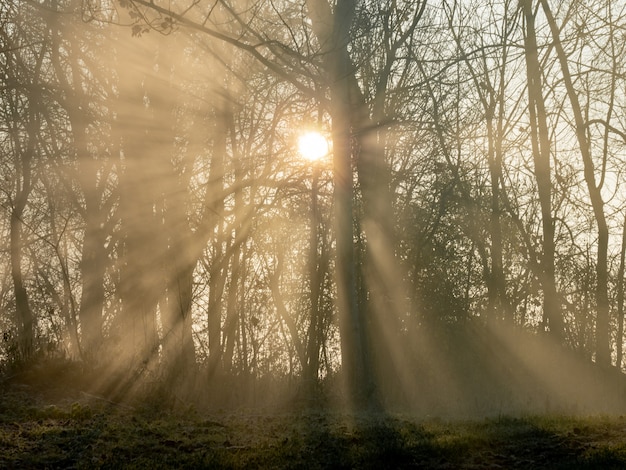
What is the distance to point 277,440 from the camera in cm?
781

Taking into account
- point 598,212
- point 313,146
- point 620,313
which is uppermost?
point 313,146

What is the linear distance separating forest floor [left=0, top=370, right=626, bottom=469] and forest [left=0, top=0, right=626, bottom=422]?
3.72m

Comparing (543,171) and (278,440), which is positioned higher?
(543,171)

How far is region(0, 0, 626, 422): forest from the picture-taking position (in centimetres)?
1482

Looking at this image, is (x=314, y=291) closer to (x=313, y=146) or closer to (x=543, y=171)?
(x=313, y=146)

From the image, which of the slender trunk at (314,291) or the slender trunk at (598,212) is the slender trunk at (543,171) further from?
the slender trunk at (314,291)

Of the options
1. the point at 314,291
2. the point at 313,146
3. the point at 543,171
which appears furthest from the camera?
the point at 543,171

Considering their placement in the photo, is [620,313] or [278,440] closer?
[278,440]

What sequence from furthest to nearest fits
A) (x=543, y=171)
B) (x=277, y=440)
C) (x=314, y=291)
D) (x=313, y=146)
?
(x=543, y=171) → (x=314, y=291) → (x=313, y=146) → (x=277, y=440)


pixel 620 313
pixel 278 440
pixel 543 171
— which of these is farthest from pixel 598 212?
pixel 278 440

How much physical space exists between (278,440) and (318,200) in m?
12.1

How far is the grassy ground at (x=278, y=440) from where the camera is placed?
6.86m

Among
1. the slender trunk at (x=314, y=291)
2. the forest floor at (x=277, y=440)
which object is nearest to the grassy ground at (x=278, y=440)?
the forest floor at (x=277, y=440)

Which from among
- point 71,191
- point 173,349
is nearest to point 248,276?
point 71,191
